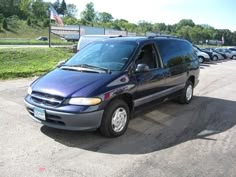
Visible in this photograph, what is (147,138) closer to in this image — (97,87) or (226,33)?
(97,87)

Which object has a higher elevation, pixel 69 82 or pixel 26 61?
pixel 69 82

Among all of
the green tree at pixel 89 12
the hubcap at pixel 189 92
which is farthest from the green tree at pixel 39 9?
the hubcap at pixel 189 92

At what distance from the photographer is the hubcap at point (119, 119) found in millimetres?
5266

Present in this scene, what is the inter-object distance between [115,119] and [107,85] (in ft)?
2.04

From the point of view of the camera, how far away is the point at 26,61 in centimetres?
1595

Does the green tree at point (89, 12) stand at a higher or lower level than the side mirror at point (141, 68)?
higher

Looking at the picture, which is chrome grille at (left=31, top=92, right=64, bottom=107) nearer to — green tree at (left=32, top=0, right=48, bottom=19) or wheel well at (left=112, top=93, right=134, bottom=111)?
wheel well at (left=112, top=93, right=134, bottom=111)

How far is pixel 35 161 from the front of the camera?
4.34 meters

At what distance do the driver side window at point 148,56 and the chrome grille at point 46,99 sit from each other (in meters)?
1.87

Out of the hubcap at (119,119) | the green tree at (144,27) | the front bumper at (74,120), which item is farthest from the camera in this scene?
the green tree at (144,27)

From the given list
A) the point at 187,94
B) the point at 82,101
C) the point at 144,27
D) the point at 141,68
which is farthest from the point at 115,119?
the point at 144,27

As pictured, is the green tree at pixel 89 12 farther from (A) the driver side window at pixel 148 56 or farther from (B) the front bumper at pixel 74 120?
(B) the front bumper at pixel 74 120

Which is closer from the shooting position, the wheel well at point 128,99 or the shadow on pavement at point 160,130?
the shadow on pavement at point 160,130

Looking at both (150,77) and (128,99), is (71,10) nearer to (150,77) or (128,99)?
(150,77)
